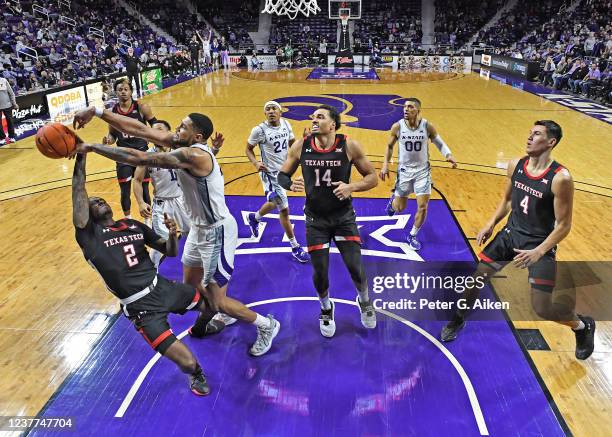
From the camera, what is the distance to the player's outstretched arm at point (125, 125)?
12.3ft

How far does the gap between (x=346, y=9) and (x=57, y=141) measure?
32.6 meters

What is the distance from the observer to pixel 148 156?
3.64 m

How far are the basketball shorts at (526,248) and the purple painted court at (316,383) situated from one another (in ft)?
2.71

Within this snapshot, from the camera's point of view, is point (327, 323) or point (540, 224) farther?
point (327, 323)

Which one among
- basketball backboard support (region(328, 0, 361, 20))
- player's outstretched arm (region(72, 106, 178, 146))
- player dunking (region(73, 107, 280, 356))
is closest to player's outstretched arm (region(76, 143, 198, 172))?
player dunking (region(73, 107, 280, 356))

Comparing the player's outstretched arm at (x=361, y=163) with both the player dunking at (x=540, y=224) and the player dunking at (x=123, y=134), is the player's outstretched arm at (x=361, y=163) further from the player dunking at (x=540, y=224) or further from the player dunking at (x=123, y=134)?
the player dunking at (x=123, y=134)

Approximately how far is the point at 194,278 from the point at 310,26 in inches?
1601

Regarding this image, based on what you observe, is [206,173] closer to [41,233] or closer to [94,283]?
[94,283]

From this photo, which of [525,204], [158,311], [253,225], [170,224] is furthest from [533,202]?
[253,225]

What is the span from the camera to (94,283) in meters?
6.41

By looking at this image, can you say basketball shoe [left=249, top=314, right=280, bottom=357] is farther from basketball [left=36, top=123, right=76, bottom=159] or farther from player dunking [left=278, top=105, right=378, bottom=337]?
basketball [left=36, top=123, right=76, bottom=159]

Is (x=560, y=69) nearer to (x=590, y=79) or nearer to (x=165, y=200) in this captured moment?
(x=590, y=79)

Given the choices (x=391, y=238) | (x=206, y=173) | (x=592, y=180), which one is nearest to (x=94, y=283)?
(x=206, y=173)

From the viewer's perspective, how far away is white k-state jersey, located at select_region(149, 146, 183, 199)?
6.00m
